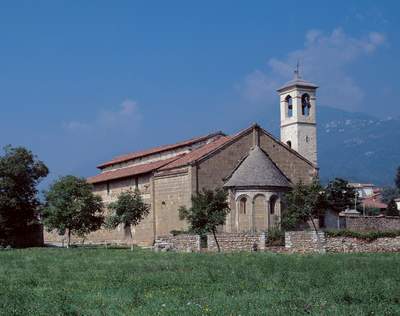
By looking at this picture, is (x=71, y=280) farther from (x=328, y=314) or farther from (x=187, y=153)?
(x=187, y=153)

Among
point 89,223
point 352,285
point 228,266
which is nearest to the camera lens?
point 352,285

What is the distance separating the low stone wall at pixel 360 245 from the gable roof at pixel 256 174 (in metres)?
15.1

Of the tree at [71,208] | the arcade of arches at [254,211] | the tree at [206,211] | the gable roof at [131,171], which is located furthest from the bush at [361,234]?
the gable roof at [131,171]

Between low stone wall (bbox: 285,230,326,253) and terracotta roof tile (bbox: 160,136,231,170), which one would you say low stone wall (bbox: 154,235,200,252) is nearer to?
low stone wall (bbox: 285,230,326,253)

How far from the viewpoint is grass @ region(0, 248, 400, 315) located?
12.3 meters

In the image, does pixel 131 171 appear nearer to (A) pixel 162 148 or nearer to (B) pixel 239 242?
(A) pixel 162 148

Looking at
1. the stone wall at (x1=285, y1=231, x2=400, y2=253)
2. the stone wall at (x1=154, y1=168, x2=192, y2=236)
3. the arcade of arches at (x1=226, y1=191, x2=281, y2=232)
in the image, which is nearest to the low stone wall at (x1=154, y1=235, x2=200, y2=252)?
the stone wall at (x1=285, y1=231, x2=400, y2=253)

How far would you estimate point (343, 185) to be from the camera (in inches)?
3150

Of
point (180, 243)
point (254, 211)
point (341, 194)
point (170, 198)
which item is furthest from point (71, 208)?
point (341, 194)

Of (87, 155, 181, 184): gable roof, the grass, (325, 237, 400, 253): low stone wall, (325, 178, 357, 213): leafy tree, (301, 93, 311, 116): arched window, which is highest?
(301, 93, 311, 116): arched window

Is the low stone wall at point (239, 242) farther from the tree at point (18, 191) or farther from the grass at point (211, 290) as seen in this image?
the tree at point (18, 191)

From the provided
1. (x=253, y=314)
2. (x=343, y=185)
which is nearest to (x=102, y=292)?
(x=253, y=314)

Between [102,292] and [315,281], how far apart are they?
17.5 ft

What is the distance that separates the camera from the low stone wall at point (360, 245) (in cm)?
3338
